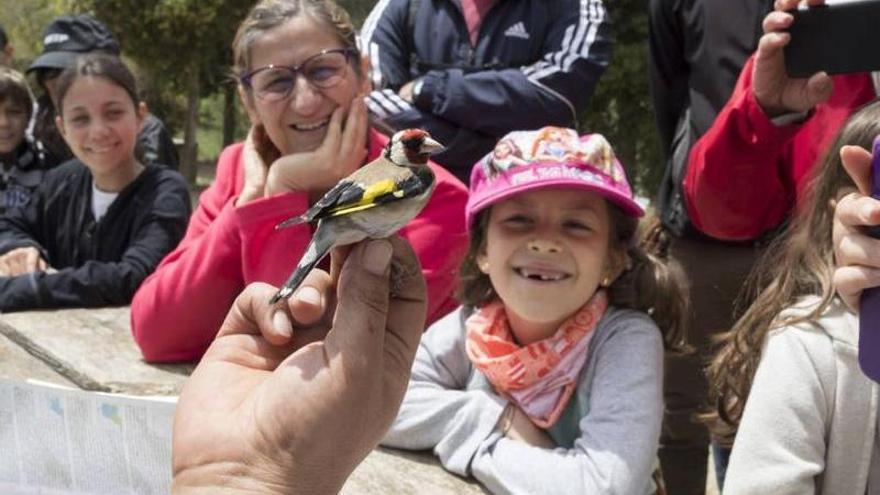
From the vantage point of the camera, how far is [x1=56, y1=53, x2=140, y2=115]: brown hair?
3.34m

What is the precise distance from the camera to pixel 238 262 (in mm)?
2578

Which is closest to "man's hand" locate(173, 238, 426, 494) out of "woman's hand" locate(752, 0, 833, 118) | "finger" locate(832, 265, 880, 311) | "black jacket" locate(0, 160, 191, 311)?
"finger" locate(832, 265, 880, 311)

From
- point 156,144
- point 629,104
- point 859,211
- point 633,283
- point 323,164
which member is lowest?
point 629,104

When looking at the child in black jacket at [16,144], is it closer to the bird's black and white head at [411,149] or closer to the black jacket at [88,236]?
the black jacket at [88,236]

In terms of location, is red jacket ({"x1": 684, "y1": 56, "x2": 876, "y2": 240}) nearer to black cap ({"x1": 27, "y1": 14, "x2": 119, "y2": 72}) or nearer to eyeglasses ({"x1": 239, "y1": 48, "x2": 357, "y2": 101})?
eyeglasses ({"x1": 239, "y1": 48, "x2": 357, "y2": 101})

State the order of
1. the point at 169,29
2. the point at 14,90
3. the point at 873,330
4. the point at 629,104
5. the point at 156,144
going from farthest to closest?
the point at 169,29 → the point at 629,104 → the point at 156,144 → the point at 14,90 → the point at 873,330

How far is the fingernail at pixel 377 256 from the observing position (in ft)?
4.17

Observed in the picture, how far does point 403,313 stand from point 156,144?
380 cm

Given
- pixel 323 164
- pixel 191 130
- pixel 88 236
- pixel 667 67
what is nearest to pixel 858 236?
pixel 323 164

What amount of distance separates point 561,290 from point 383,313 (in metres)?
0.98

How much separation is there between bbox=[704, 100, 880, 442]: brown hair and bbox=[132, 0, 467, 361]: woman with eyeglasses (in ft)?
2.38

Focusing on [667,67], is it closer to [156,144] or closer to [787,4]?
[787,4]

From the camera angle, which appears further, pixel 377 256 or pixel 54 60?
pixel 54 60

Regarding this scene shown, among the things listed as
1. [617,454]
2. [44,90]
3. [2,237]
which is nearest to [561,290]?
[617,454]
